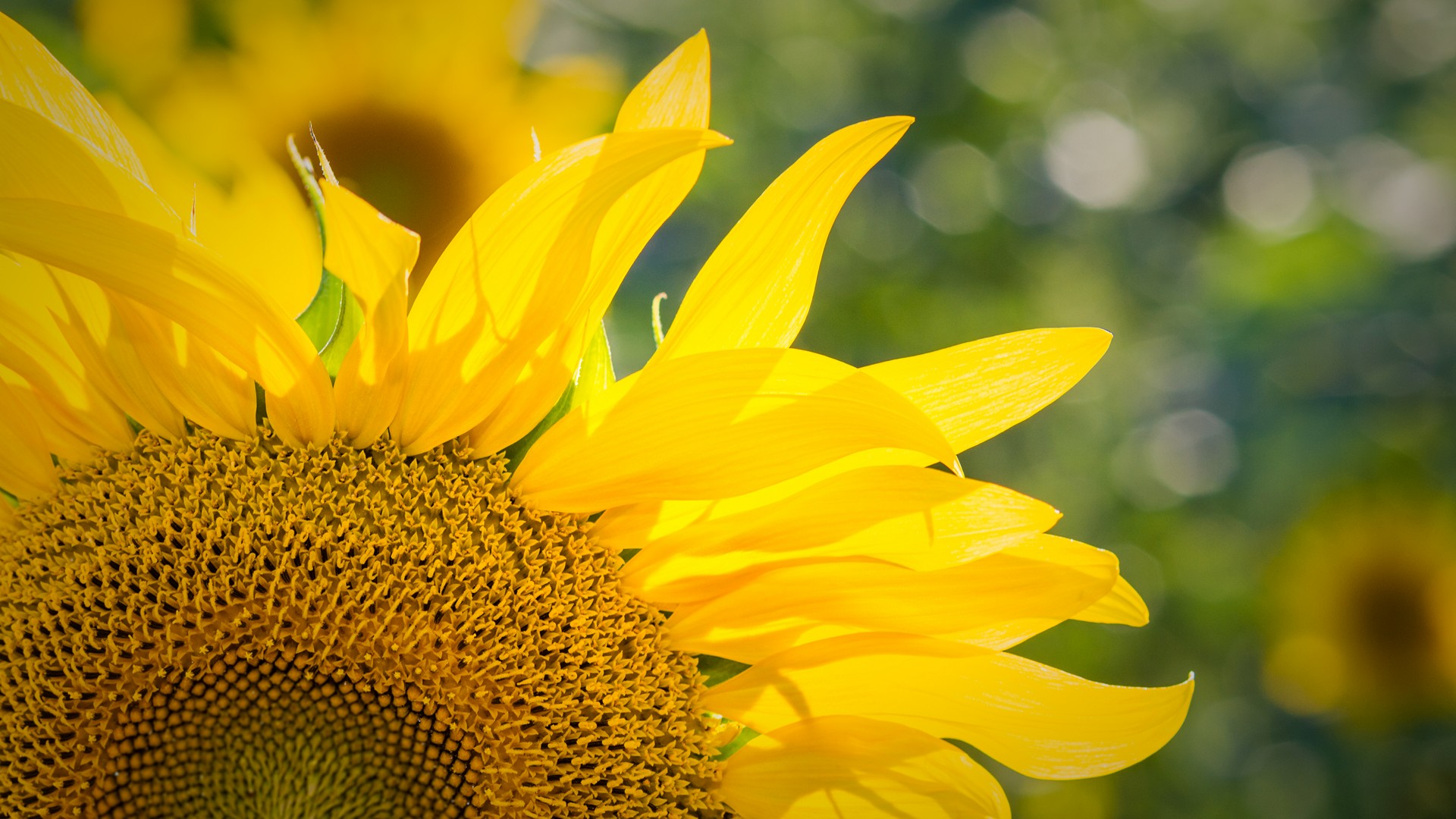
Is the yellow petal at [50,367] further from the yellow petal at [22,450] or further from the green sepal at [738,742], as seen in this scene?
the green sepal at [738,742]

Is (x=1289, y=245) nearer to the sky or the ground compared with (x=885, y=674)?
nearer to the sky

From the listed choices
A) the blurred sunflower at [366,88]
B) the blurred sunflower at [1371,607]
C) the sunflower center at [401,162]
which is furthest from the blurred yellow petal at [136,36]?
the blurred sunflower at [1371,607]

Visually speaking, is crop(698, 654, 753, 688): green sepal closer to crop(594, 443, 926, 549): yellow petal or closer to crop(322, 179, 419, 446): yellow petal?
crop(594, 443, 926, 549): yellow petal

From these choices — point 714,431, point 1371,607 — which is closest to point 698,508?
point 714,431

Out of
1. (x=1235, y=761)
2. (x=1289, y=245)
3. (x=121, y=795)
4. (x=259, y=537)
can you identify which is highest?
(x=1289, y=245)

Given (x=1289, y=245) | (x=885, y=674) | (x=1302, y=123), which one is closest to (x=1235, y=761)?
(x=1289, y=245)

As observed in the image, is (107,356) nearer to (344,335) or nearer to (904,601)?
(344,335)

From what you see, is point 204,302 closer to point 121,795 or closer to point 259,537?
point 259,537

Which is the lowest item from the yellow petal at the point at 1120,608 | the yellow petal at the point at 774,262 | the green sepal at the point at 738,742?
the green sepal at the point at 738,742
